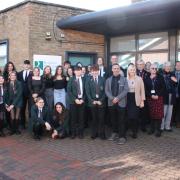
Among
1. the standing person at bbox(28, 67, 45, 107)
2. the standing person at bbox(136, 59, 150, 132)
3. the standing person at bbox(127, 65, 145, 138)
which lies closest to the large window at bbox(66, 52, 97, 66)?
the standing person at bbox(28, 67, 45, 107)

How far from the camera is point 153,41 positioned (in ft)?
38.0

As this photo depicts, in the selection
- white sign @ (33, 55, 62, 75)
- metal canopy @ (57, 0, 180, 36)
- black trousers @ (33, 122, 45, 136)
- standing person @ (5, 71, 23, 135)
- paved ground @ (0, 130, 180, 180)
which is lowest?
paved ground @ (0, 130, 180, 180)

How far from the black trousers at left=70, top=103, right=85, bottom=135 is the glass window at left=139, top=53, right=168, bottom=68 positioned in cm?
382

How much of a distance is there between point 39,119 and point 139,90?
8.06 feet

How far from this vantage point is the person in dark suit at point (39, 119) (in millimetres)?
8570

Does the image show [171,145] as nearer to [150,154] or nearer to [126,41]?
[150,154]

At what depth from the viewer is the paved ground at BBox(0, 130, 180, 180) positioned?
19.5 feet

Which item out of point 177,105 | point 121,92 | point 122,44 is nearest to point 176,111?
point 177,105

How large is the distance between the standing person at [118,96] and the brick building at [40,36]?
→ 12.2 feet

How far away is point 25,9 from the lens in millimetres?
11102

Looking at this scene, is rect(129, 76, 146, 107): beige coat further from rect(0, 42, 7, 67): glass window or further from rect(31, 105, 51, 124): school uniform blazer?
rect(0, 42, 7, 67): glass window

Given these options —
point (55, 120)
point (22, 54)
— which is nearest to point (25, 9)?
point (22, 54)

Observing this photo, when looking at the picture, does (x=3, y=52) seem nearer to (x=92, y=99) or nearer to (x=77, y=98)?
(x=77, y=98)

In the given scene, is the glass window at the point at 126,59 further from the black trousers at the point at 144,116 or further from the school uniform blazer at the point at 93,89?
the school uniform blazer at the point at 93,89
